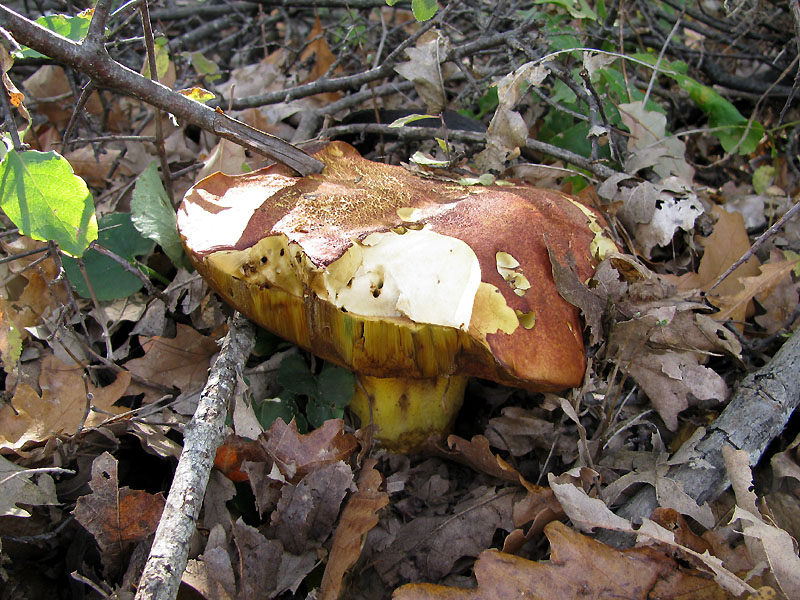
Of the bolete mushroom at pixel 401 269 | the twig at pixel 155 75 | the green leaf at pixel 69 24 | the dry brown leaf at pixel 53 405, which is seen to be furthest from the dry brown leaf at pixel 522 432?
the green leaf at pixel 69 24

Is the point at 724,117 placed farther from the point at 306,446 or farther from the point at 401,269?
the point at 306,446

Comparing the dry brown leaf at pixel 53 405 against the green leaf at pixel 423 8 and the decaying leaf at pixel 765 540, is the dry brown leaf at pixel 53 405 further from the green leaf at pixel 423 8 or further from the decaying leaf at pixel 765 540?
the decaying leaf at pixel 765 540

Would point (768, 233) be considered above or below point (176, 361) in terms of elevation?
above

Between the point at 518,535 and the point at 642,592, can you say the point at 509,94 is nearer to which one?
the point at 518,535

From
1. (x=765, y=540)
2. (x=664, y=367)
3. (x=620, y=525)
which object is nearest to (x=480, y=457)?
(x=620, y=525)

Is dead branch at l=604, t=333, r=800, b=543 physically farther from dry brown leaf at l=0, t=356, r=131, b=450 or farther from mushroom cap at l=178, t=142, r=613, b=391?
dry brown leaf at l=0, t=356, r=131, b=450

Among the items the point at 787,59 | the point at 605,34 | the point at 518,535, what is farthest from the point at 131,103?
the point at 787,59
